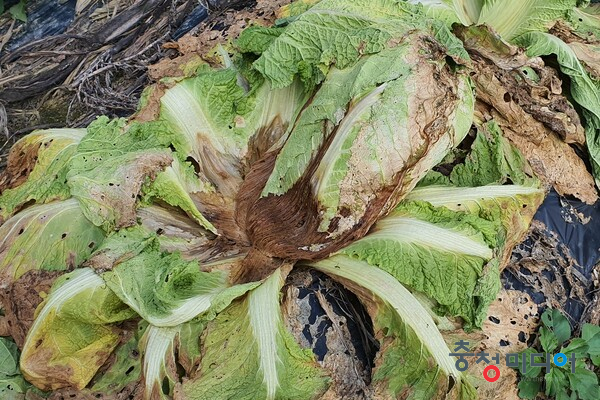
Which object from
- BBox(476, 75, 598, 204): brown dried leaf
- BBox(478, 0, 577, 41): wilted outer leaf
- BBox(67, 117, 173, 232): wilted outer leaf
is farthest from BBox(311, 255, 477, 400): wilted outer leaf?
BBox(478, 0, 577, 41): wilted outer leaf

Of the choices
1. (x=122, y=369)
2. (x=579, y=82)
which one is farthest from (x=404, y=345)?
(x=579, y=82)

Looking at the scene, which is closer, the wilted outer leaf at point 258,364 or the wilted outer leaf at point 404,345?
the wilted outer leaf at point 258,364

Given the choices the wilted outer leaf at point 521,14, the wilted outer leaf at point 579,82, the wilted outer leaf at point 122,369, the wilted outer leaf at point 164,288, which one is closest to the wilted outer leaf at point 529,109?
the wilted outer leaf at point 579,82

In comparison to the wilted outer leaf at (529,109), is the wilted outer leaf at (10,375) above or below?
below

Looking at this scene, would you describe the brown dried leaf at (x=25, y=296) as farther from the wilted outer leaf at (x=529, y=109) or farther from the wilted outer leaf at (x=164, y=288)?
the wilted outer leaf at (x=529, y=109)

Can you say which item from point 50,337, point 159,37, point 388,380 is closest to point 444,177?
point 388,380

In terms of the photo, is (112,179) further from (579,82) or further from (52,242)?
(579,82)

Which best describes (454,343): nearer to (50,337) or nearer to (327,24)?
(327,24)
